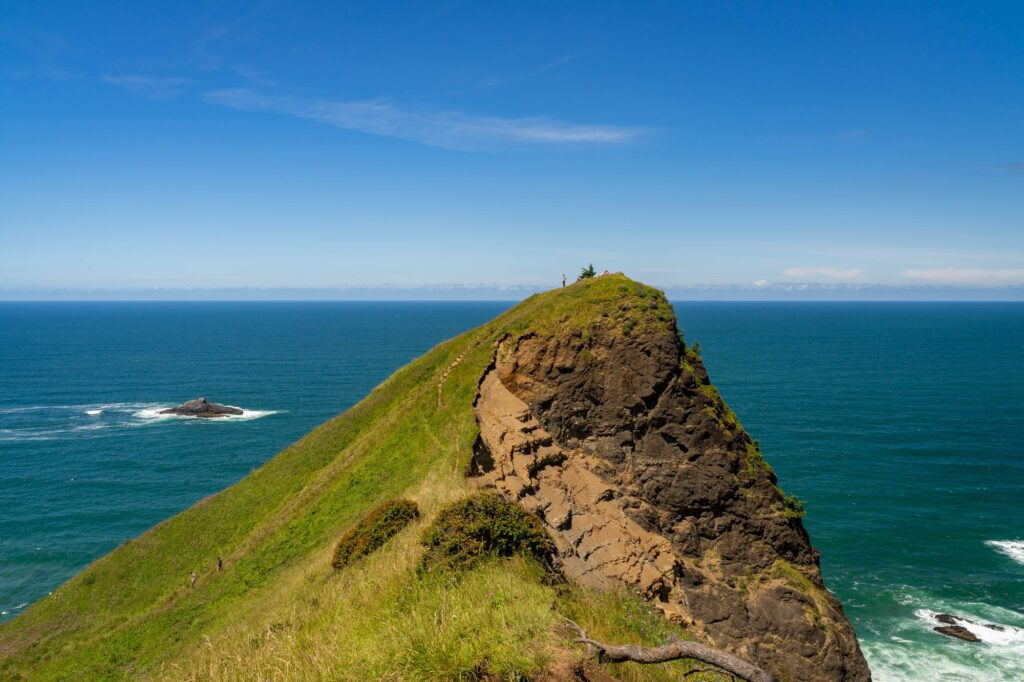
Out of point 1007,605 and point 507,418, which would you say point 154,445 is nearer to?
point 507,418

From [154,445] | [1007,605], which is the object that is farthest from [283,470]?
[1007,605]

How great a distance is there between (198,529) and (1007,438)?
104 meters

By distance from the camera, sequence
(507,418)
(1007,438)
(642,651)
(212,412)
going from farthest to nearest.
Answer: (212,412) → (1007,438) → (507,418) → (642,651)

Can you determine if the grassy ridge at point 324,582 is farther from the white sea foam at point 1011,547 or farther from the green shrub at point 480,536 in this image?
the white sea foam at point 1011,547

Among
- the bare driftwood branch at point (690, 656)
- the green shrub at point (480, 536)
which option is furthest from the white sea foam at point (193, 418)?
the bare driftwood branch at point (690, 656)

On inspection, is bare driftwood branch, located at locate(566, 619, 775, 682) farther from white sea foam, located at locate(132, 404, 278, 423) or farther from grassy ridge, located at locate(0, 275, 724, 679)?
white sea foam, located at locate(132, 404, 278, 423)

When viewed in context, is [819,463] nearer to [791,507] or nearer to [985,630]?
[985,630]

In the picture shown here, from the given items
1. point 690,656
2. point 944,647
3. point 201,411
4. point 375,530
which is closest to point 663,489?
point 375,530

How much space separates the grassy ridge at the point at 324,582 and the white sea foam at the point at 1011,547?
48144 millimetres

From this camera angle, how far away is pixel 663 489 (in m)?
26.7

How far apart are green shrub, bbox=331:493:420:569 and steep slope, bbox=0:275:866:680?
49.5 inches

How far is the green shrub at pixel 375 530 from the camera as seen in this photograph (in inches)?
882

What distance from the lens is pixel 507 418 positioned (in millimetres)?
27438

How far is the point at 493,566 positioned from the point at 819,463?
71413 millimetres
